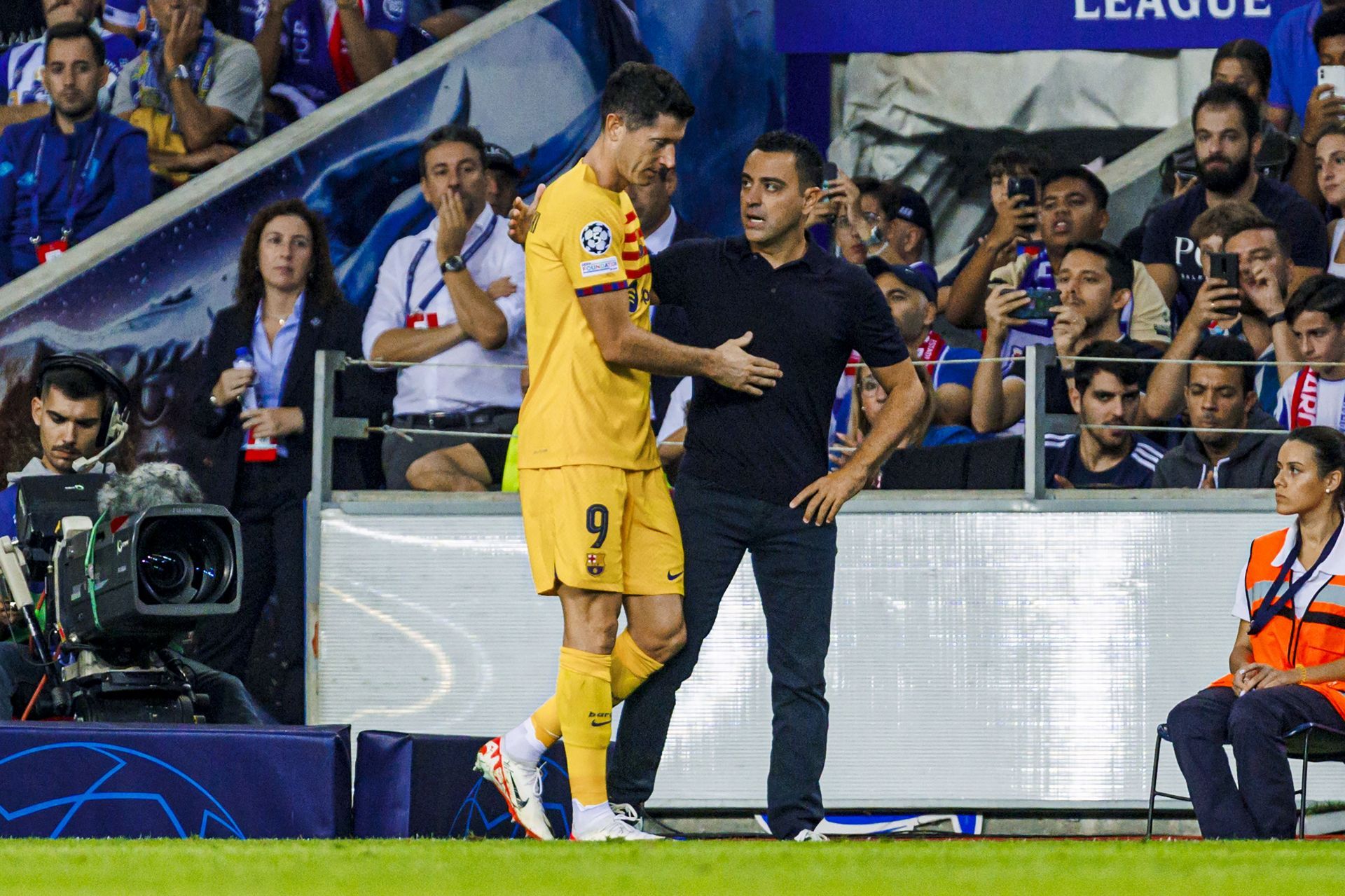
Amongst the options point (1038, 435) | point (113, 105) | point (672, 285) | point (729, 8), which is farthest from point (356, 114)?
point (672, 285)

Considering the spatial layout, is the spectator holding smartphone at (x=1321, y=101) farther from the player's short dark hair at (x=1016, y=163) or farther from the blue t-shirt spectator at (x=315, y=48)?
the blue t-shirt spectator at (x=315, y=48)

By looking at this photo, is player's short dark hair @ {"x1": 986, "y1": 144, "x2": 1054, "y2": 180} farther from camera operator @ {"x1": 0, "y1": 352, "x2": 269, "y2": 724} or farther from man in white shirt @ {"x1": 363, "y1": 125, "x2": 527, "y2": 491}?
camera operator @ {"x1": 0, "y1": 352, "x2": 269, "y2": 724}

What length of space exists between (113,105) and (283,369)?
6.54 ft

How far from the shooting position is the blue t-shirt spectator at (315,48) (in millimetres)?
8453

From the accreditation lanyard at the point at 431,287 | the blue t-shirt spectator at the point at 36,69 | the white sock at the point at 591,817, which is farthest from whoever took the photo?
the blue t-shirt spectator at the point at 36,69

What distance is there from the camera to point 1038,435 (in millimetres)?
6371

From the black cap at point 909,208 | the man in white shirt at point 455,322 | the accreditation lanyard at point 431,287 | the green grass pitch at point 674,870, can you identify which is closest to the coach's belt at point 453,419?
the man in white shirt at point 455,322

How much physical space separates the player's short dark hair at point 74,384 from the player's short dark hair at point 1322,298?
4486 mm

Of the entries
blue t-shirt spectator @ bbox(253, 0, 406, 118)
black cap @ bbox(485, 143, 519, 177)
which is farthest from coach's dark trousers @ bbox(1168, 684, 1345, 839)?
blue t-shirt spectator @ bbox(253, 0, 406, 118)

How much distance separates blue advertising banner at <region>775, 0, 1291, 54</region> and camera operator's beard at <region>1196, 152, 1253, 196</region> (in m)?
1.02

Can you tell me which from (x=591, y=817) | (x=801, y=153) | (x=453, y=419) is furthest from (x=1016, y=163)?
(x=591, y=817)

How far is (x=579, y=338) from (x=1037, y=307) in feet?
11.5

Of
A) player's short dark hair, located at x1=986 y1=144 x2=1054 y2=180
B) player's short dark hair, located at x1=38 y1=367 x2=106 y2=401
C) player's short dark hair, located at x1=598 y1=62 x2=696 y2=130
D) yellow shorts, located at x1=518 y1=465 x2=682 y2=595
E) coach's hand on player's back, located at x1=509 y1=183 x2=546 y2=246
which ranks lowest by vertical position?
yellow shorts, located at x1=518 y1=465 x2=682 y2=595

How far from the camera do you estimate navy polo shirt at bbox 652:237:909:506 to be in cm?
434
